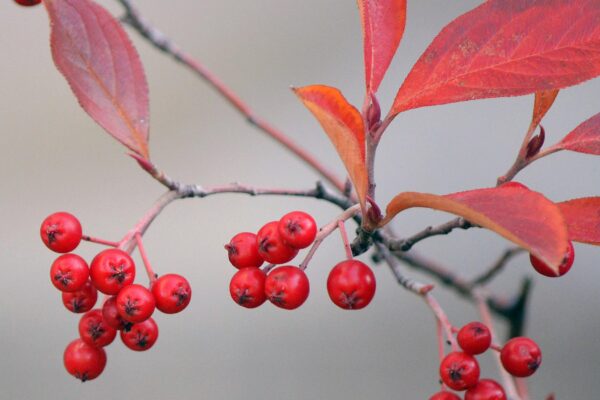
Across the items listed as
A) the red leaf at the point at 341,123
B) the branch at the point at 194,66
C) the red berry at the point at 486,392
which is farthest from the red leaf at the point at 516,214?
the branch at the point at 194,66

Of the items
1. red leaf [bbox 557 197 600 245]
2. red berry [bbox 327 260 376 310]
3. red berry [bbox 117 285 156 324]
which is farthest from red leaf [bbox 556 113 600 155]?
red berry [bbox 117 285 156 324]

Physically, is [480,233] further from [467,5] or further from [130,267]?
[130,267]

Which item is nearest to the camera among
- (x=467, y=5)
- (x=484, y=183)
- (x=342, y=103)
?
(x=342, y=103)

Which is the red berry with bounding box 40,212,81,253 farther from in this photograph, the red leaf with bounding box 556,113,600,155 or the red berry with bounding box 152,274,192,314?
the red leaf with bounding box 556,113,600,155

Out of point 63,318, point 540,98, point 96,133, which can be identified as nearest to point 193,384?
point 63,318

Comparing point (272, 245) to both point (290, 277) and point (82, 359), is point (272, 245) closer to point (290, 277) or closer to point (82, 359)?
point (290, 277)

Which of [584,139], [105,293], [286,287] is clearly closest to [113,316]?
[105,293]

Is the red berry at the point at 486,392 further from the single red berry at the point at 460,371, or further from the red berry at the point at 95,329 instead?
the red berry at the point at 95,329
